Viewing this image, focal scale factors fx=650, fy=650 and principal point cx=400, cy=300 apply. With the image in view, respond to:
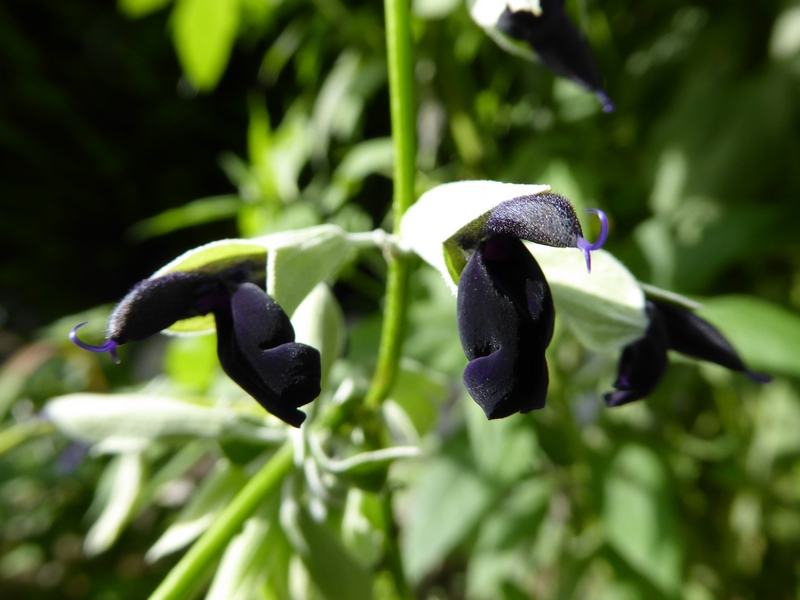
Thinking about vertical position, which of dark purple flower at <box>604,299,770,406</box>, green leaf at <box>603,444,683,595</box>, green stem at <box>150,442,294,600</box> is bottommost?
green leaf at <box>603,444,683,595</box>

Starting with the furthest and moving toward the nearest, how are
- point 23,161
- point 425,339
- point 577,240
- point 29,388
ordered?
point 23,161, point 29,388, point 425,339, point 577,240

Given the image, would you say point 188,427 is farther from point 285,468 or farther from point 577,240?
point 577,240

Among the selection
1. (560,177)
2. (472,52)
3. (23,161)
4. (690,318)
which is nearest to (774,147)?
(560,177)

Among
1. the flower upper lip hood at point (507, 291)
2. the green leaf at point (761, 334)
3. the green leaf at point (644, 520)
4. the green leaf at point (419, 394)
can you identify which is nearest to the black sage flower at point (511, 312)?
the flower upper lip hood at point (507, 291)

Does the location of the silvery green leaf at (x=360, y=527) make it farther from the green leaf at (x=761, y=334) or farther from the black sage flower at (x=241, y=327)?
the green leaf at (x=761, y=334)

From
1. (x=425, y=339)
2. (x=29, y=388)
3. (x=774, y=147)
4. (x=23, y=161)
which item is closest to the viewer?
(x=425, y=339)

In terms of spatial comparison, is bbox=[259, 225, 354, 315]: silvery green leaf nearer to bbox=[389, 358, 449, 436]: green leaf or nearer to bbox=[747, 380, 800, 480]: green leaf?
bbox=[389, 358, 449, 436]: green leaf

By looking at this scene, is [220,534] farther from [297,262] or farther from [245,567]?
[297,262]

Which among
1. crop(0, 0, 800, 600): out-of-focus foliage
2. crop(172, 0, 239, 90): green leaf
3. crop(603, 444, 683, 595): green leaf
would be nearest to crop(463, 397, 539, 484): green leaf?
crop(0, 0, 800, 600): out-of-focus foliage
